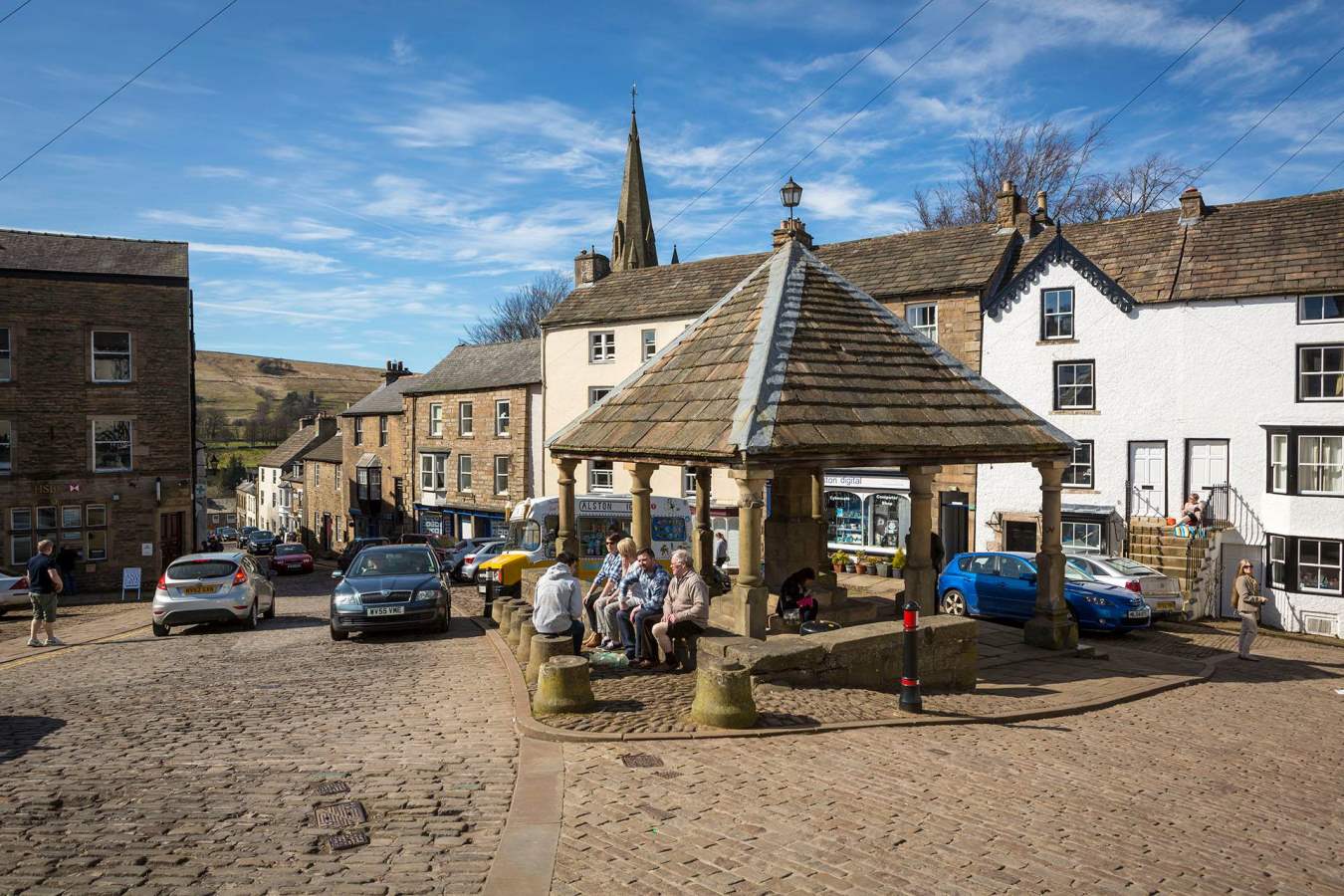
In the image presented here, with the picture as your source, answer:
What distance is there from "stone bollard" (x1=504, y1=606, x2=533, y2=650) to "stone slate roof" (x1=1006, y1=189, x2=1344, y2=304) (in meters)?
20.6

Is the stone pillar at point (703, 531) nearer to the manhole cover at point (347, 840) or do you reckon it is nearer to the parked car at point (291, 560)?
the manhole cover at point (347, 840)

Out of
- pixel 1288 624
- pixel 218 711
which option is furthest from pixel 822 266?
pixel 1288 624

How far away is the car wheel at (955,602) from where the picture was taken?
19125 millimetres

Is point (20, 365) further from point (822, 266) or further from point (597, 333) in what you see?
point (822, 266)

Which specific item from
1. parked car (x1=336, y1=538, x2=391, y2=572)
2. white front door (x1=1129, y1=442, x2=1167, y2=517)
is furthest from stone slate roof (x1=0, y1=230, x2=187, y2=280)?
white front door (x1=1129, y1=442, x2=1167, y2=517)

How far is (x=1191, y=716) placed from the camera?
10703 mm

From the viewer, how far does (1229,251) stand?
85.2ft

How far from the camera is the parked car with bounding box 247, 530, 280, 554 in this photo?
55.6 metres

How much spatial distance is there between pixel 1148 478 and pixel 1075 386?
3.28 m

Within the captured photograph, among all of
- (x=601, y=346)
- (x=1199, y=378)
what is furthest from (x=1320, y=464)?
(x=601, y=346)

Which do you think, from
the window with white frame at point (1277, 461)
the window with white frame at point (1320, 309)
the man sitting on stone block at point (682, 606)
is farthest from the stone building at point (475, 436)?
the man sitting on stone block at point (682, 606)

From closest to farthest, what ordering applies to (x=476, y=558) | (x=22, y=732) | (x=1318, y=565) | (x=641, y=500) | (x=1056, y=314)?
(x=22, y=732), (x=641, y=500), (x=1318, y=565), (x=1056, y=314), (x=476, y=558)

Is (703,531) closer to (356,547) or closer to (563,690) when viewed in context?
(563,690)

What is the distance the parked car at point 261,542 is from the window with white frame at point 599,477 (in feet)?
80.6
